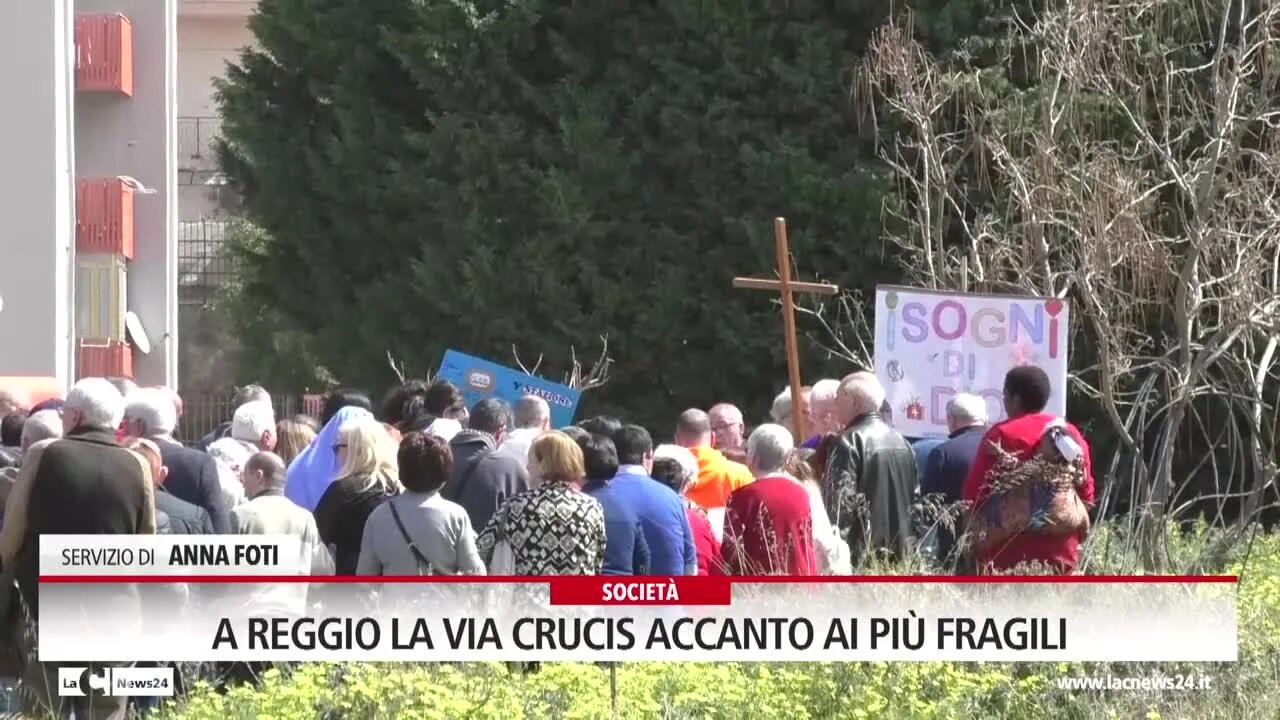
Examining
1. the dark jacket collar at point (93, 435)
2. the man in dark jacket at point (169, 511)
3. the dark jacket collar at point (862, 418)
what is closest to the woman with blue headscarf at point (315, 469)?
the man in dark jacket at point (169, 511)

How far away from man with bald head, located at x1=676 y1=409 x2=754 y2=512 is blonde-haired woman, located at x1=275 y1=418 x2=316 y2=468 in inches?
73.5

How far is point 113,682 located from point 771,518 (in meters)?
2.69

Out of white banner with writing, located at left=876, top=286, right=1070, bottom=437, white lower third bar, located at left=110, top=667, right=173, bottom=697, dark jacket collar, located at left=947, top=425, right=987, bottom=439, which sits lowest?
white lower third bar, located at left=110, top=667, right=173, bottom=697

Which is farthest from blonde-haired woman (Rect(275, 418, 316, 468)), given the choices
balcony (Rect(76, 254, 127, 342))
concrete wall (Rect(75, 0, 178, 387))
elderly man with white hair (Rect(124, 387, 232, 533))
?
concrete wall (Rect(75, 0, 178, 387))

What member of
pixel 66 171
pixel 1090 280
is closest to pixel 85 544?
Answer: pixel 1090 280

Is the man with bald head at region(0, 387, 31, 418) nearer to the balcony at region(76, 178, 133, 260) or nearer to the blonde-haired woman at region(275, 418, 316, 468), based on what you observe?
the blonde-haired woman at region(275, 418, 316, 468)

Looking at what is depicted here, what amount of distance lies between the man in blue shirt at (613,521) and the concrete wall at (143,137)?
2176 cm

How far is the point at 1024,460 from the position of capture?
8.59 m

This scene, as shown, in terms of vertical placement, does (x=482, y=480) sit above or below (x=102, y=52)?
below

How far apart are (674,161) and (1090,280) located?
1043cm

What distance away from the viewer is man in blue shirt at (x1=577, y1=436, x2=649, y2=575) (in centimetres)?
883

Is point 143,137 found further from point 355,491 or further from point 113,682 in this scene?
point 113,682

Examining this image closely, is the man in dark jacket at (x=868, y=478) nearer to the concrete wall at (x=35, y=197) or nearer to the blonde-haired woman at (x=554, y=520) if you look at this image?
the blonde-haired woman at (x=554, y=520)

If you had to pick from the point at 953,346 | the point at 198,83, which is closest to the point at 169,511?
the point at 953,346
